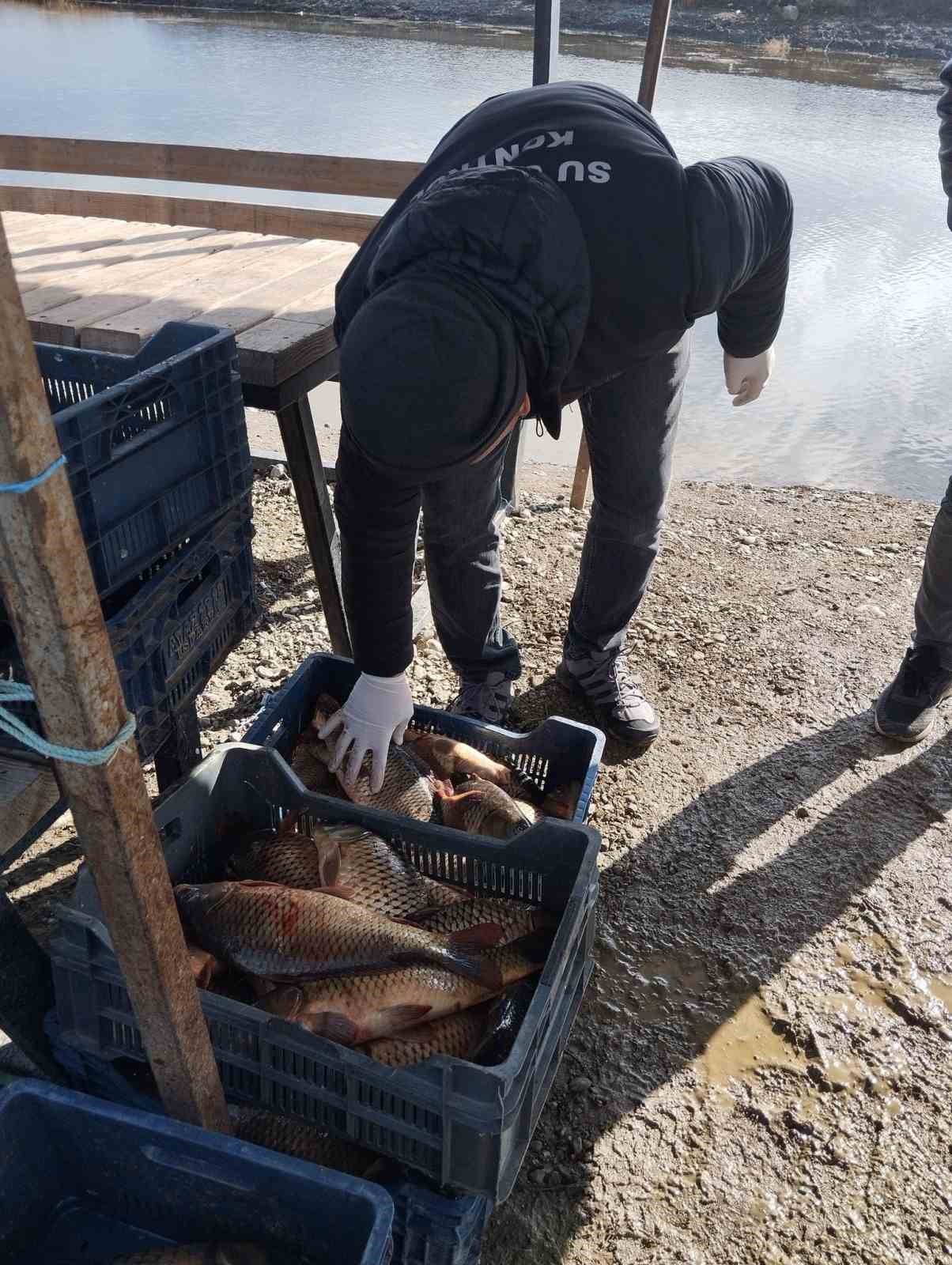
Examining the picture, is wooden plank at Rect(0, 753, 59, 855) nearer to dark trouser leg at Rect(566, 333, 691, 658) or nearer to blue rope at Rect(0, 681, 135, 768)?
blue rope at Rect(0, 681, 135, 768)

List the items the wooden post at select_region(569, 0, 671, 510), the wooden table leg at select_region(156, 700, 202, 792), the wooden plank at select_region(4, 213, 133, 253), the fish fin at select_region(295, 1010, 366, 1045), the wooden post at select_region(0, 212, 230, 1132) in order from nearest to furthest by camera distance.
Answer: the wooden post at select_region(0, 212, 230, 1132), the fish fin at select_region(295, 1010, 366, 1045), the wooden table leg at select_region(156, 700, 202, 792), the wooden plank at select_region(4, 213, 133, 253), the wooden post at select_region(569, 0, 671, 510)

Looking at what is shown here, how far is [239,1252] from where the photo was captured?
1.29 m

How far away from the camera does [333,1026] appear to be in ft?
4.76

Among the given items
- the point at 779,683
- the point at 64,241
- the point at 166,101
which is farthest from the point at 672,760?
the point at 166,101

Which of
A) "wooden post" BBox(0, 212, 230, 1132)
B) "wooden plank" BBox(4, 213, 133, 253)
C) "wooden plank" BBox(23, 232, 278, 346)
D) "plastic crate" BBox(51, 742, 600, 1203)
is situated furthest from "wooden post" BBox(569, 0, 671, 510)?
"wooden post" BBox(0, 212, 230, 1132)

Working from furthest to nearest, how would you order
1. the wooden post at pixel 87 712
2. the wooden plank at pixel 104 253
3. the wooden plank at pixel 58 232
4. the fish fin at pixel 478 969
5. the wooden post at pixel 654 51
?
1. the wooden post at pixel 654 51
2. the wooden plank at pixel 58 232
3. the wooden plank at pixel 104 253
4. the fish fin at pixel 478 969
5. the wooden post at pixel 87 712

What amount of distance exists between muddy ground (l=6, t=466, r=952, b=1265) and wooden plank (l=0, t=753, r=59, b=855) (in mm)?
783

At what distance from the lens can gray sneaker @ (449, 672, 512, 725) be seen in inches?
111

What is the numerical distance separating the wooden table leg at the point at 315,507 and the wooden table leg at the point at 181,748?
2.56ft

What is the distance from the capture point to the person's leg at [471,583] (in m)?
2.51

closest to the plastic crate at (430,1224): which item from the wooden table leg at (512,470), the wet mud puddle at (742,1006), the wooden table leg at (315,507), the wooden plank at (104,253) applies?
the wet mud puddle at (742,1006)

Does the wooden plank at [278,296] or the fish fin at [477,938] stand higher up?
the wooden plank at [278,296]

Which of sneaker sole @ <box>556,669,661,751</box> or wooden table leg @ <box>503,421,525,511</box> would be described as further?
wooden table leg @ <box>503,421,525,511</box>

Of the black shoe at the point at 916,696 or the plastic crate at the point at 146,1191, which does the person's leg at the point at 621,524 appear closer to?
the black shoe at the point at 916,696
